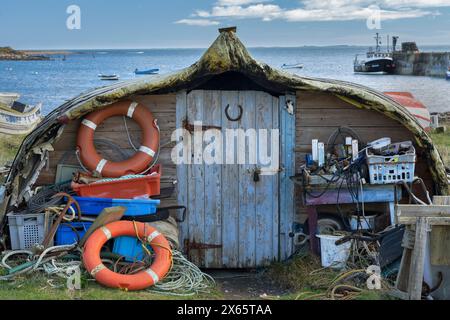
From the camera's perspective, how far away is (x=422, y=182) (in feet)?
24.3

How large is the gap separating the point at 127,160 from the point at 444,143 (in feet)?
37.7

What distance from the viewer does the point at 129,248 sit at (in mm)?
6883

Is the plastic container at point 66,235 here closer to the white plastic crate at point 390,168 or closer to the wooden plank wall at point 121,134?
the wooden plank wall at point 121,134

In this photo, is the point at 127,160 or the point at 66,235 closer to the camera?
the point at 66,235

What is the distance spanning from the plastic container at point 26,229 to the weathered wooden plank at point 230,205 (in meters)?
2.25

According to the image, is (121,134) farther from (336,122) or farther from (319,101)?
(336,122)

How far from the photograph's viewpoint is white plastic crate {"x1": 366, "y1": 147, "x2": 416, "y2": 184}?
7344 millimetres

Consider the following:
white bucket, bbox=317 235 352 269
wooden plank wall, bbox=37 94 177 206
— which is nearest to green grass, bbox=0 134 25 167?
wooden plank wall, bbox=37 94 177 206

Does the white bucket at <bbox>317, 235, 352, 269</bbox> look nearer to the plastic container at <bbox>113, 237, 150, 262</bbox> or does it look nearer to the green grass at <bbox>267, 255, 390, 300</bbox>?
the green grass at <bbox>267, 255, 390, 300</bbox>

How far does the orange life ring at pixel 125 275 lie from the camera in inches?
248

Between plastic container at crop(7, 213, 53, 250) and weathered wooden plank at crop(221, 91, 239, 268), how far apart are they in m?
2.25

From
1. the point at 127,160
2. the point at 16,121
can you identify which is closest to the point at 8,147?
the point at 16,121
